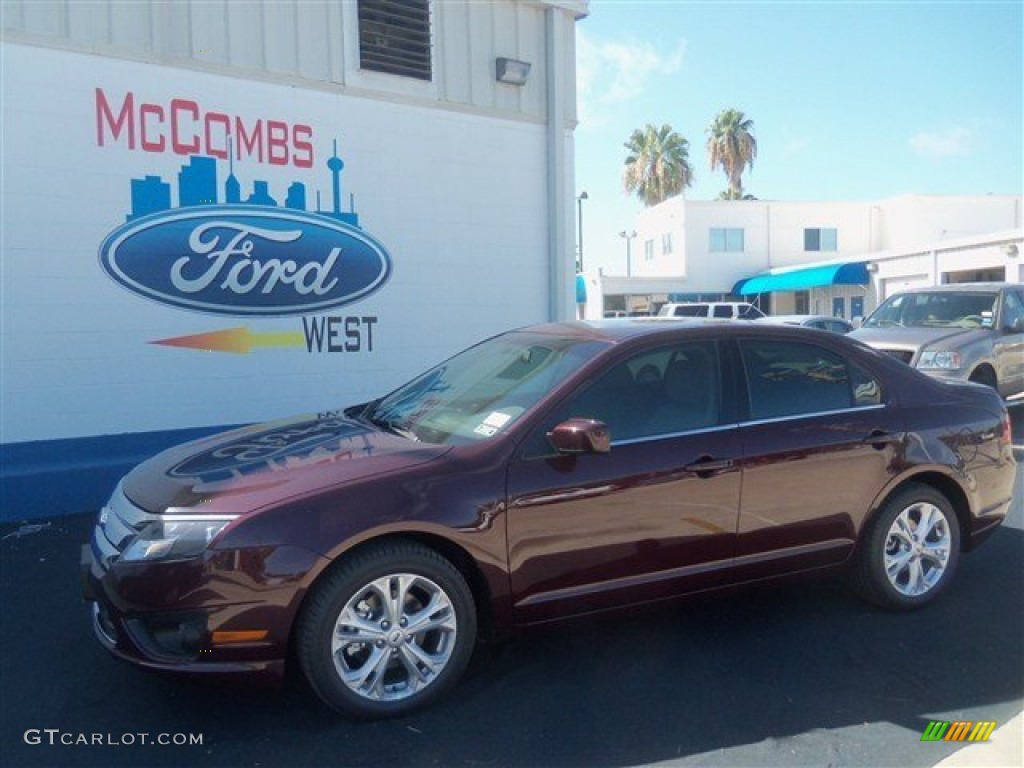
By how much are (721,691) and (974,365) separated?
24.5 ft

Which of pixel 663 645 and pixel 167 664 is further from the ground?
pixel 167 664

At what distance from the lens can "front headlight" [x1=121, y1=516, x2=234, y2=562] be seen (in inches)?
126

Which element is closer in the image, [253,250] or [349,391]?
[253,250]

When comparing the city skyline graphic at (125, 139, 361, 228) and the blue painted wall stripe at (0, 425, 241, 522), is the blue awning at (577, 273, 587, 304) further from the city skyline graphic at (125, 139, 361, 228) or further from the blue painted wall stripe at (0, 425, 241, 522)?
the blue painted wall stripe at (0, 425, 241, 522)

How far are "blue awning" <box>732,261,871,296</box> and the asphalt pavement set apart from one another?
85.4ft

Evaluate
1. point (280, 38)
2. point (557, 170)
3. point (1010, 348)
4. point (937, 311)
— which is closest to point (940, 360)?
point (1010, 348)

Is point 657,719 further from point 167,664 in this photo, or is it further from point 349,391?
point 349,391

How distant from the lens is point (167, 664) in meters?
3.21

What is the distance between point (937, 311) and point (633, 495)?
28.6 ft

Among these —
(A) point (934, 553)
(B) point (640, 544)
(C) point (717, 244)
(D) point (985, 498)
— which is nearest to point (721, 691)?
(B) point (640, 544)

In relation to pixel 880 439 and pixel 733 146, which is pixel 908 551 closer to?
pixel 880 439

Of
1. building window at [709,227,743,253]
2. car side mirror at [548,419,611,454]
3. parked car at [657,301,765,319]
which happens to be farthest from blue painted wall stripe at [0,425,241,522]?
building window at [709,227,743,253]

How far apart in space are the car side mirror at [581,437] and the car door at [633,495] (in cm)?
12

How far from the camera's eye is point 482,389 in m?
4.24
